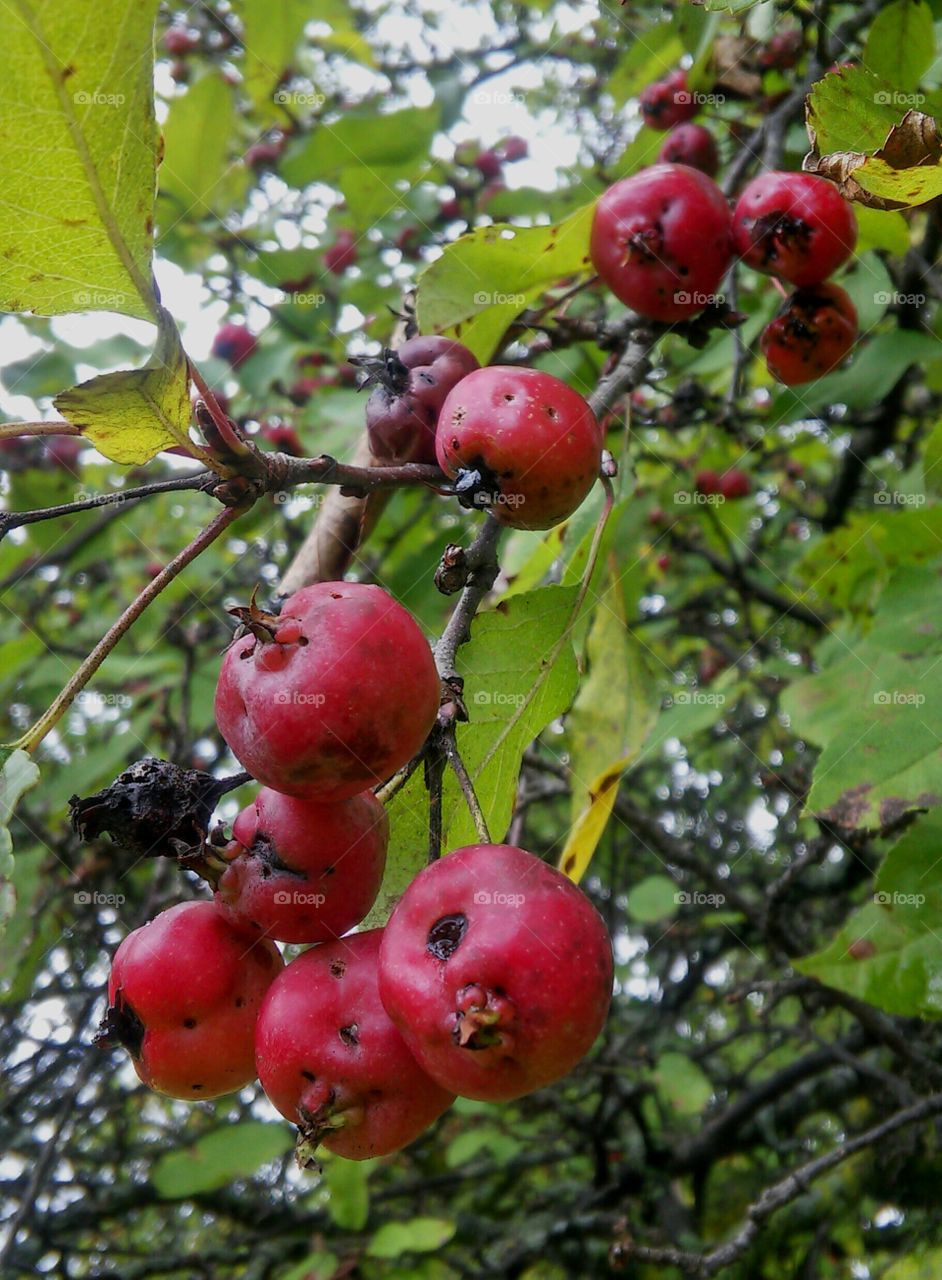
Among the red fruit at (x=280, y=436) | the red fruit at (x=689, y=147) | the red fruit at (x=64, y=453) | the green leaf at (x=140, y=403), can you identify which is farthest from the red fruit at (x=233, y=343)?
the green leaf at (x=140, y=403)

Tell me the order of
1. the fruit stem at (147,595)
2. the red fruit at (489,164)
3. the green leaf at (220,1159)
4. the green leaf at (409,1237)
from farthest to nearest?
the red fruit at (489,164), the green leaf at (220,1159), the green leaf at (409,1237), the fruit stem at (147,595)

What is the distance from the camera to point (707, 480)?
3830 mm

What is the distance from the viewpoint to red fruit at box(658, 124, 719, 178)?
85.3 inches

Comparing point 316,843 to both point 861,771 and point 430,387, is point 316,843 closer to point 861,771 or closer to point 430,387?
point 430,387

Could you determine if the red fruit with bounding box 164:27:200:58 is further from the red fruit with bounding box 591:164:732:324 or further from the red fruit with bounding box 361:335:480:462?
the red fruit with bounding box 361:335:480:462

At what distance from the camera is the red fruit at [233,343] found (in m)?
3.70

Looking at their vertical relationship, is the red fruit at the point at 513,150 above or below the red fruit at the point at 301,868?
below

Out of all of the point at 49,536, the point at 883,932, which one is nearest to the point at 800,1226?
the point at 883,932

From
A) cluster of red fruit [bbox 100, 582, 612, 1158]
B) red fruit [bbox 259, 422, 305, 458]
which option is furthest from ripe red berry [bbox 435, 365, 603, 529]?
red fruit [bbox 259, 422, 305, 458]

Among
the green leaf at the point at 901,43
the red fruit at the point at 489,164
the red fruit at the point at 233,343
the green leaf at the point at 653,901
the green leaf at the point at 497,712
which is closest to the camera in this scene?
the green leaf at the point at 497,712

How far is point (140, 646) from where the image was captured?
420 centimetres

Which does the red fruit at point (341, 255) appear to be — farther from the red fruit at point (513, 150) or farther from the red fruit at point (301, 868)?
the red fruit at point (301, 868)

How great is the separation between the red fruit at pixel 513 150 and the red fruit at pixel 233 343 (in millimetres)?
1546

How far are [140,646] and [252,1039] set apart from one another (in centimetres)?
328
